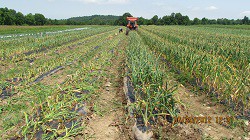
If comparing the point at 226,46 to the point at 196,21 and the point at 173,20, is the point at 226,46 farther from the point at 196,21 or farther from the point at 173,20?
the point at 196,21

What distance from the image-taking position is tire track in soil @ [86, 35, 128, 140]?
2.95 meters

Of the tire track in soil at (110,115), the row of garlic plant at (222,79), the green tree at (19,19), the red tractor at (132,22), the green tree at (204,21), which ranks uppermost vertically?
the green tree at (204,21)

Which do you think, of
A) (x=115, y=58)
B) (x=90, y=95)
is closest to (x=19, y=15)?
(x=115, y=58)

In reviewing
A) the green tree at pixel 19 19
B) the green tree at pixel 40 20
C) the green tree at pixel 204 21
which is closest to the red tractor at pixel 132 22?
the green tree at pixel 19 19

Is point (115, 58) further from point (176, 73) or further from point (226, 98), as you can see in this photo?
point (226, 98)

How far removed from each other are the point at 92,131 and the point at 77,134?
0.26 meters

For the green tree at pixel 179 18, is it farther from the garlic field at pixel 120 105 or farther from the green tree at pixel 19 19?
the garlic field at pixel 120 105

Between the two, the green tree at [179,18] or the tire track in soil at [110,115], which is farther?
the green tree at [179,18]

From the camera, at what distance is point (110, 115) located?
3537mm

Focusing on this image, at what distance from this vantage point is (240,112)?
351 centimetres

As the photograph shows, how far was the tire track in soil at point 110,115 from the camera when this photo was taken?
295 centimetres

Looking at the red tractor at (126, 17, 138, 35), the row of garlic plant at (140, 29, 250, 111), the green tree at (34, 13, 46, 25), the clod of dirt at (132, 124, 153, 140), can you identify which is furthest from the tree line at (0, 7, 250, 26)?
the clod of dirt at (132, 124, 153, 140)

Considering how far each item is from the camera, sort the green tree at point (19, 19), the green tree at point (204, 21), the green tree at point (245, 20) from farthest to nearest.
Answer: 1. the green tree at point (204, 21)
2. the green tree at point (245, 20)
3. the green tree at point (19, 19)
